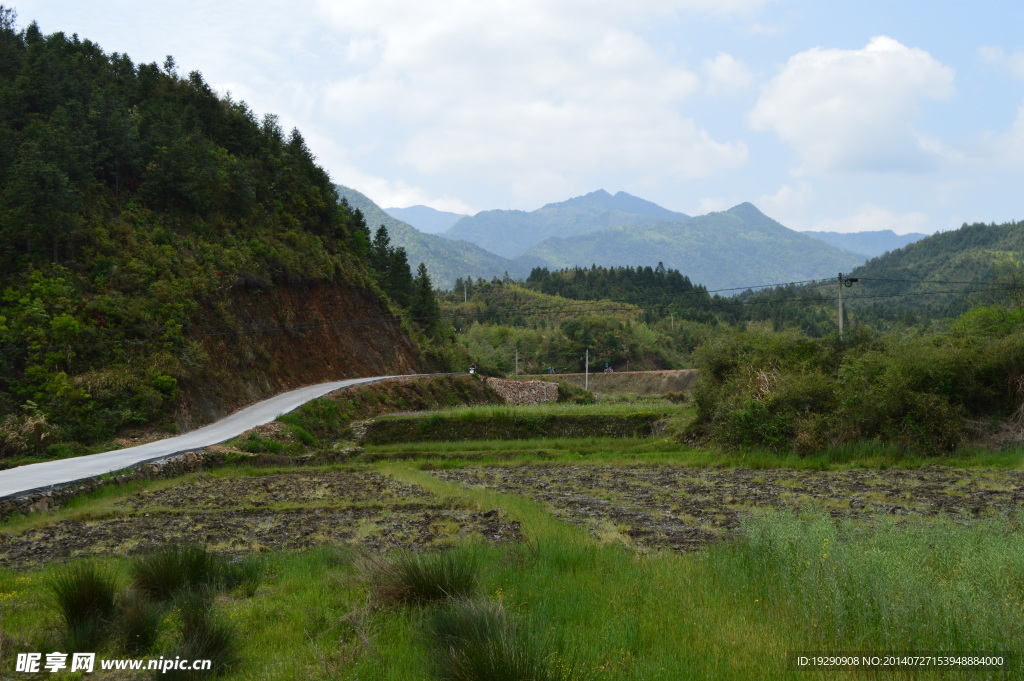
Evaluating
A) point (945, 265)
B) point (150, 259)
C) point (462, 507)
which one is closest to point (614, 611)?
point (462, 507)

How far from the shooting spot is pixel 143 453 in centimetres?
2133

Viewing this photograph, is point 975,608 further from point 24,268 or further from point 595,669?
point 24,268

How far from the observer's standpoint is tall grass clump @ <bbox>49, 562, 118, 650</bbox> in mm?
6625

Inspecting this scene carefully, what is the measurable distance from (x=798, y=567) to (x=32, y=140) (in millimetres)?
37322

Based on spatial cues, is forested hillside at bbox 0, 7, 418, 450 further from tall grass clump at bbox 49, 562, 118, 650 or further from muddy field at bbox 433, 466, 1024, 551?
tall grass clump at bbox 49, 562, 118, 650

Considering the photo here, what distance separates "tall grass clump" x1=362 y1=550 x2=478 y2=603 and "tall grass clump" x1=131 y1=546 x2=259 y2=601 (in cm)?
186

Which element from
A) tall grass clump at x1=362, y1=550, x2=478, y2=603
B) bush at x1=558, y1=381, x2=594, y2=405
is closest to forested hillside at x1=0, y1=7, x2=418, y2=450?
bush at x1=558, y1=381, x2=594, y2=405

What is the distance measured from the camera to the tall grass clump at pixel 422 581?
752 cm

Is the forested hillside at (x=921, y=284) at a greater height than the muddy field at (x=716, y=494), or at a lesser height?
greater

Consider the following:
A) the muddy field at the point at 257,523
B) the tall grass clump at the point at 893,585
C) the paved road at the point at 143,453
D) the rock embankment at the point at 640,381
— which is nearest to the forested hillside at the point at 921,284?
the rock embankment at the point at 640,381

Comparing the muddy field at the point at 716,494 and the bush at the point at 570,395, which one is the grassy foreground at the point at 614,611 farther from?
the bush at the point at 570,395

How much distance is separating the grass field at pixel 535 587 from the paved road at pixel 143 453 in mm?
1907

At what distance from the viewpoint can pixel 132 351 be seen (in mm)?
28047

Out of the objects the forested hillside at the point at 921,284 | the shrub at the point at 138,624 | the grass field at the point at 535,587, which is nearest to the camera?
the grass field at the point at 535,587
